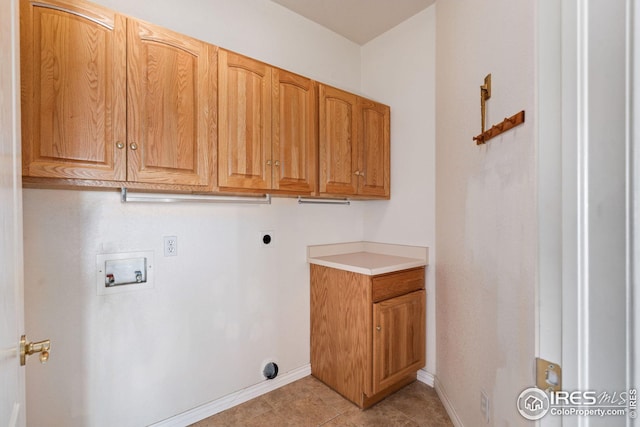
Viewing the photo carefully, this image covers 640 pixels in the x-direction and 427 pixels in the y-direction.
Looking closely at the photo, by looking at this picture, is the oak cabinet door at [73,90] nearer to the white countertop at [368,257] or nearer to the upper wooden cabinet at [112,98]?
the upper wooden cabinet at [112,98]

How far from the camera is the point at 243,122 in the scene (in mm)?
1712

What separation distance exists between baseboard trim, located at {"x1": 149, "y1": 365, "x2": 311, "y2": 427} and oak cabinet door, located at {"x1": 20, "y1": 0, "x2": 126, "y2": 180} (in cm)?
146

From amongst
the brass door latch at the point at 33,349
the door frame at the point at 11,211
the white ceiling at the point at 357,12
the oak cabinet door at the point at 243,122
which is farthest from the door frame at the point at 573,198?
the white ceiling at the point at 357,12

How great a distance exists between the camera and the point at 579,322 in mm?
423

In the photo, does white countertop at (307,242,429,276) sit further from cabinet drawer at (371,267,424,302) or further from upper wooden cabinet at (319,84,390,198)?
upper wooden cabinet at (319,84,390,198)

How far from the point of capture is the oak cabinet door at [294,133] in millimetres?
1859

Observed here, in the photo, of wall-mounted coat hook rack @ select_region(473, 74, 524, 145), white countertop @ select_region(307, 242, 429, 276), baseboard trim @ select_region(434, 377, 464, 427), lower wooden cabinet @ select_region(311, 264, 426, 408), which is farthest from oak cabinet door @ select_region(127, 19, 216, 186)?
baseboard trim @ select_region(434, 377, 464, 427)

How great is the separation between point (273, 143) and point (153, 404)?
166 cm

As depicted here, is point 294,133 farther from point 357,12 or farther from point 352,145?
point 357,12

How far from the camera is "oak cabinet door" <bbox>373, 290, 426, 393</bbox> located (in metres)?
1.95

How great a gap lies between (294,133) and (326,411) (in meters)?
1.82

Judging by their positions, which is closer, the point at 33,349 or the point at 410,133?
the point at 33,349

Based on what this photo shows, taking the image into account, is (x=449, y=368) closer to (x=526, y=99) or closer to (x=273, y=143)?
(x=526, y=99)

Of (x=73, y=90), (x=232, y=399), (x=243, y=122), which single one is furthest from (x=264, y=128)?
(x=232, y=399)
